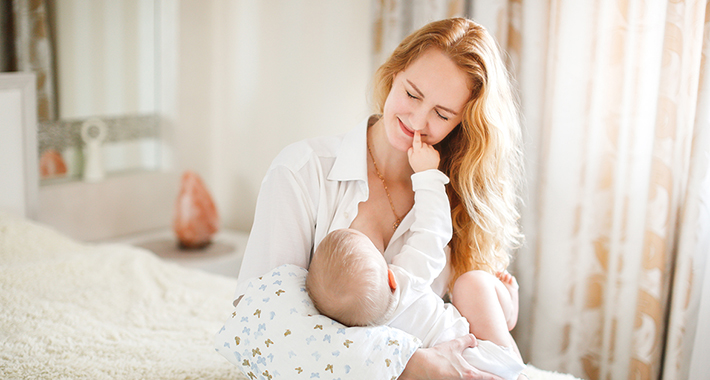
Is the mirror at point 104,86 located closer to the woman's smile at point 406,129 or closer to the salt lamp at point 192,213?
the salt lamp at point 192,213

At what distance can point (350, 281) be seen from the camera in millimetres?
1160

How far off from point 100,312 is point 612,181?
6.01 feet

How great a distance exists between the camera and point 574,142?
230cm

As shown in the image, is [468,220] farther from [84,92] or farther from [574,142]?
[84,92]

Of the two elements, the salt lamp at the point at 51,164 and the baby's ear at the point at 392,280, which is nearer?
the baby's ear at the point at 392,280

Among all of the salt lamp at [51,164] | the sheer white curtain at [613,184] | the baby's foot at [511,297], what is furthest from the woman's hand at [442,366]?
the salt lamp at [51,164]

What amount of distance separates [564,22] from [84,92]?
2113 mm

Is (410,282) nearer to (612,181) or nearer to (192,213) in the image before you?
(612,181)

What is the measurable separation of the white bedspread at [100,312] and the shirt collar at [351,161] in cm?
55

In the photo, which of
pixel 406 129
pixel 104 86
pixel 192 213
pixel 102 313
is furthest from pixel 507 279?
pixel 104 86

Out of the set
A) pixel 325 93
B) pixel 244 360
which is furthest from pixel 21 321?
pixel 325 93

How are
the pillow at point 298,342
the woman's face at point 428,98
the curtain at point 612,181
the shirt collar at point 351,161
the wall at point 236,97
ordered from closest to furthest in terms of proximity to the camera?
the pillow at point 298,342 < the woman's face at point 428,98 < the shirt collar at point 351,161 < the curtain at point 612,181 < the wall at point 236,97

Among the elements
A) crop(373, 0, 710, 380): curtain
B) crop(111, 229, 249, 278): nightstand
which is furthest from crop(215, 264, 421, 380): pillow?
crop(111, 229, 249, 278): nightstand

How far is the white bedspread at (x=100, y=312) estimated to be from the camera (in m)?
1.47
